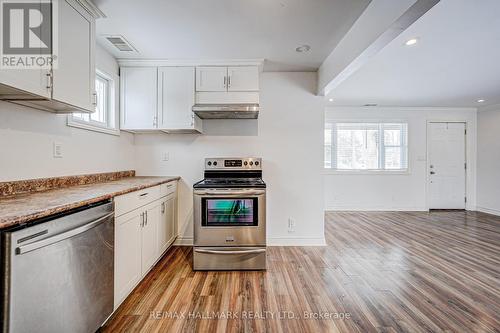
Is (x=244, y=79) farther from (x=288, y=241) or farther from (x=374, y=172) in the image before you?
(x=374, y=172)

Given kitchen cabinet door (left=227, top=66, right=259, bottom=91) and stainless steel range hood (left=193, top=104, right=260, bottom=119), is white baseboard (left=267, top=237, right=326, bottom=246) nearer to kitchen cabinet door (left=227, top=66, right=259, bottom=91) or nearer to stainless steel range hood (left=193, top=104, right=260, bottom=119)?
stainless steel range hood (left=193, top=104, right=260, bottom=119)

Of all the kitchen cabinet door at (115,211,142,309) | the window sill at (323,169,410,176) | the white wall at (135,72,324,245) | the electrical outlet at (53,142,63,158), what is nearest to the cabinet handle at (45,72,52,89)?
the electrical outlet at (53,142,63,158)

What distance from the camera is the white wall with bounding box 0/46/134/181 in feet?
5.21

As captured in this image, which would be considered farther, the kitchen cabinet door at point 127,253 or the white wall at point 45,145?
the kitchen cabinet door at point 127,253

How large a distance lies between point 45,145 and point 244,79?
207cm

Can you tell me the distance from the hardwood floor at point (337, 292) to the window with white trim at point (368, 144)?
8.21 feet

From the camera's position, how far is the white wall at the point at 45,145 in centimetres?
159

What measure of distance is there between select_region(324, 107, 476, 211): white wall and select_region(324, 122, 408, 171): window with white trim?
0.17 meters

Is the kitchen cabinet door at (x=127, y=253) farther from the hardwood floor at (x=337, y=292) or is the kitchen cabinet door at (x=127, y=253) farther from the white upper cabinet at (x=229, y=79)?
the white upper cabinet at (x=229, y=79)

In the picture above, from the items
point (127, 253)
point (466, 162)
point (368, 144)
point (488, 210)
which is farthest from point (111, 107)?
point (488, 210)

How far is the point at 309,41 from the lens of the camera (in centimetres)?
245

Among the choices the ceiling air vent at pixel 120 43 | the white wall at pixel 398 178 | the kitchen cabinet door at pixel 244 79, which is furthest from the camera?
the white wall at pixel 398 178

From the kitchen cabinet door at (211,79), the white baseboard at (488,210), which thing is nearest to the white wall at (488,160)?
the white baseboard at (488,210)

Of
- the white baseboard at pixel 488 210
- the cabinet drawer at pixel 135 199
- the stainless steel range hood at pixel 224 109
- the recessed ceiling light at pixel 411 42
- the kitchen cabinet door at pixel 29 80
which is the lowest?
the white baseboard at pixel 488 210
